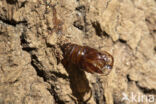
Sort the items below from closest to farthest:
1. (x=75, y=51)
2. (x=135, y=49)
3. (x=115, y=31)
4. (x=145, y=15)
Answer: (x=75, y=51)
(x=115, y=31)
(x=135, y=49)
(x=145, y=15)

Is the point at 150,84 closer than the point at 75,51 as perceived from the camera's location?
No

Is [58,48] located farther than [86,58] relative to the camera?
Yes

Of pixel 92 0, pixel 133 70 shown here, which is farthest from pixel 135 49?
pixel 92 0

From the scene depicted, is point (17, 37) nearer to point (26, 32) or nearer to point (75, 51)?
point (26, 32)

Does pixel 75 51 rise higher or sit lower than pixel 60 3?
lower

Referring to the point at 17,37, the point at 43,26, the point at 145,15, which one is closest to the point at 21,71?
the point at 17,37

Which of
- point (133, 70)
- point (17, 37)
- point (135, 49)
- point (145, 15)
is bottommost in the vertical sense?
point (133, 70)

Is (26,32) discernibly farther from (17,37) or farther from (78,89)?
(78,89)

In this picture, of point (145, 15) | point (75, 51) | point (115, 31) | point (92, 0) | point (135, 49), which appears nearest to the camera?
point (75, 51)
